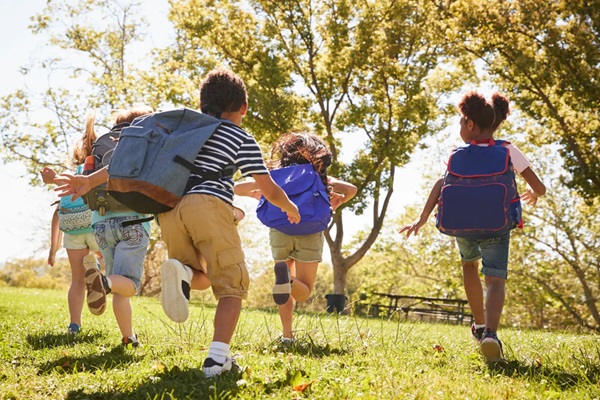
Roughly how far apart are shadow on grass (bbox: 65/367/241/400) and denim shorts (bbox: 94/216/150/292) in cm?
148

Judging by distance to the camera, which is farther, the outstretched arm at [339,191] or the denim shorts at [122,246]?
the outstretched arm at [339,191]

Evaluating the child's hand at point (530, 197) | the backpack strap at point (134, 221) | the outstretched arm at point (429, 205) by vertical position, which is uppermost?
the child's hand at point (530, 197)

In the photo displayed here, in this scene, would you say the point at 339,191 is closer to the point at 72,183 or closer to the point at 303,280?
the point at 303,280

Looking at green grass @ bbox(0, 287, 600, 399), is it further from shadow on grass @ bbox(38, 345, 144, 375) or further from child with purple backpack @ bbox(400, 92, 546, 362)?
child with purple backpack @ bbox(400, 92, 546, 362)

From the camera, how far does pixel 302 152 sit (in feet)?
18.6

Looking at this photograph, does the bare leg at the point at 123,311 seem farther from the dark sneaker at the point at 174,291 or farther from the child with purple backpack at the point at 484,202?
the child with purple backpack at the point at 484,202

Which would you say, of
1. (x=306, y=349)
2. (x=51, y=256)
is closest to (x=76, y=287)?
(x=51, y=256)

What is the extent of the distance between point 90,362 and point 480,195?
292 centimetres

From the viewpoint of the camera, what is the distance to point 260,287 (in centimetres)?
4781

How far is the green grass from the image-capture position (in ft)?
11.4

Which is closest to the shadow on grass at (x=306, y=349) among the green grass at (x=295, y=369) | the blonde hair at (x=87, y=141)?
the green grass at (x=295, y=369)

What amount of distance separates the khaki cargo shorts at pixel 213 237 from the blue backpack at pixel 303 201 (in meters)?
1.57

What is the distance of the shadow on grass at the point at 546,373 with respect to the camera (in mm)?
3979

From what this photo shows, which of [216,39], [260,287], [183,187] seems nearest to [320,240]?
[183,187]
